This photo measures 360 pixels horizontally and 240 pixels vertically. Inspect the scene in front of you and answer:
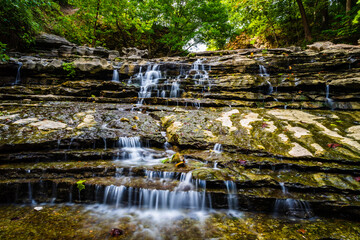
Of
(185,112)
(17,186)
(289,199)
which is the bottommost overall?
(17,186)

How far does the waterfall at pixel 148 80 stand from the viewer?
766 cm

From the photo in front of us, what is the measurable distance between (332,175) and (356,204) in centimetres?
59

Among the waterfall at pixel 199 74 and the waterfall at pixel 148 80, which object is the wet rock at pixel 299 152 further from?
the waterfall at pixel 148 80

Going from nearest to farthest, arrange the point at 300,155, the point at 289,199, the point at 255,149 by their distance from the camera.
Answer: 1. the point at 289,199
2. the point at 300,155
3. the point at 255,149

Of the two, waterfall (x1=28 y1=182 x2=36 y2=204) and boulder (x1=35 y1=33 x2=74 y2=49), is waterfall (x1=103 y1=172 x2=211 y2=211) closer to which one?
waterfall (x1=28 y1=182 x2=36 y2=204)

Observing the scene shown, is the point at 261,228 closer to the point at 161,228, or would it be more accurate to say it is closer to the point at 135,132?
the point at 161,228

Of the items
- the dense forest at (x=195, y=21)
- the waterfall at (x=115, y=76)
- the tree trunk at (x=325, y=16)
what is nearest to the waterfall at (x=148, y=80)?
the waterfall at (x=115, y=76)

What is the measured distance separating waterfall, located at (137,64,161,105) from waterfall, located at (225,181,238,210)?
545 cm

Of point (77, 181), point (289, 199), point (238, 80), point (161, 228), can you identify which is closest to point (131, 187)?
point (161, 228)

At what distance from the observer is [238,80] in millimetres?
7555

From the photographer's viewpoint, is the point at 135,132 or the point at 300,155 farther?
the point at 135,132

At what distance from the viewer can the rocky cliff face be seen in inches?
121

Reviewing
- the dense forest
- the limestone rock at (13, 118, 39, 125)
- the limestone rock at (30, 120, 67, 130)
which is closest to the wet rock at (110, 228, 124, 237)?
the limestone rock at (30, 120, 67, 130)

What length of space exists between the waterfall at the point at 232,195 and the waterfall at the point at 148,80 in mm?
5446
